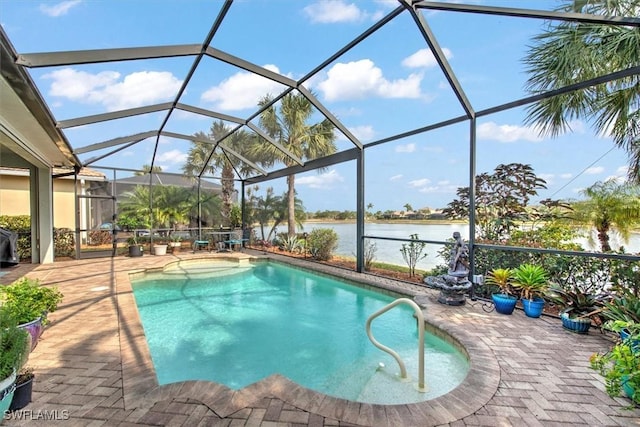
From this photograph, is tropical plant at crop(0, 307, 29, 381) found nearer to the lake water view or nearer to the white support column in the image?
the lake water view

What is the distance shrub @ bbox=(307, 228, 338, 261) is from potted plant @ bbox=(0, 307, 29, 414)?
8089 millimetres

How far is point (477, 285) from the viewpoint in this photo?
5242mm

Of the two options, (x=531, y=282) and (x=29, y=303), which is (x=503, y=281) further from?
(x=29, y=303)

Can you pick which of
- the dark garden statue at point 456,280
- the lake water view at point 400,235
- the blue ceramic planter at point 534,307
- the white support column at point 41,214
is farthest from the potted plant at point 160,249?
the blue ceramic planter at point 534,307

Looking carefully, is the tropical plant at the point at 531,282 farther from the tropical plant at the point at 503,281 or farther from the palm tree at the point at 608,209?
the palm tree at the point at 608,209

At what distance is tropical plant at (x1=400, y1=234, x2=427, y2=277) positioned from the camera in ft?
22.7

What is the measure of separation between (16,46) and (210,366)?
14.1ft

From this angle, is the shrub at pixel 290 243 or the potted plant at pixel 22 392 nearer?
the potted plant at pixel 22 392

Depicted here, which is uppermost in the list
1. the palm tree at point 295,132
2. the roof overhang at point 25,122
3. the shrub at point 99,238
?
the palm tree at point 295,132

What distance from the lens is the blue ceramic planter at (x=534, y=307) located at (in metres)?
4.25

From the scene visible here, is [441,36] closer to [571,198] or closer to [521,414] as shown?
[571,198]

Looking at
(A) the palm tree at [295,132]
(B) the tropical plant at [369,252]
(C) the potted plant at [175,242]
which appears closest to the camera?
(B) the tropical plant at [369,252]

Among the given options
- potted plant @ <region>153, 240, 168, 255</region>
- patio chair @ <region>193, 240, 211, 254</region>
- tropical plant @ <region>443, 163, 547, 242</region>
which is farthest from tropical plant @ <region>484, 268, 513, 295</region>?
potted plant @ <region>153, 240, 168, 255</region>

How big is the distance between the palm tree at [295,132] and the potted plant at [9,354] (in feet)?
32.3
